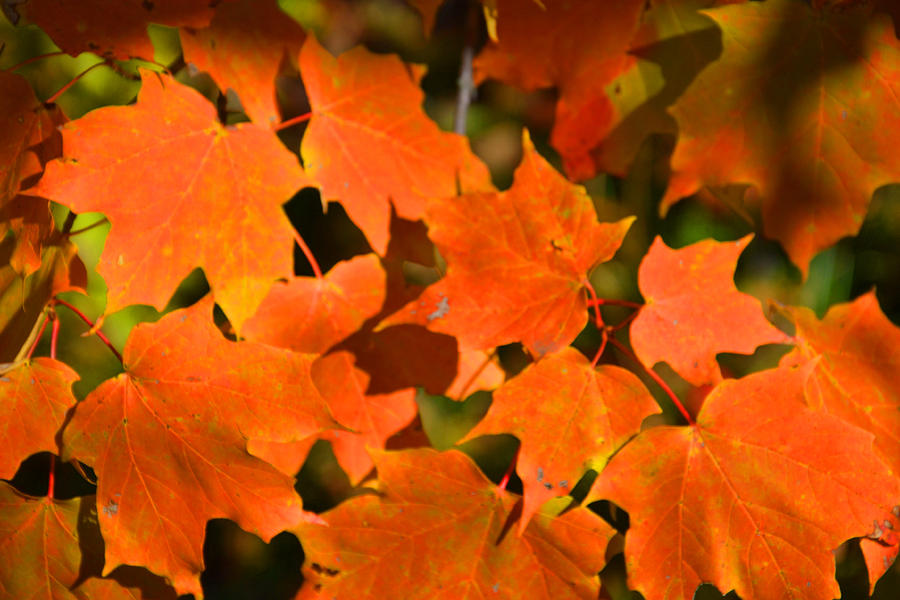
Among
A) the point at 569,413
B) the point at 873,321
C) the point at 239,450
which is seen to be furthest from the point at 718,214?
the point at 239,450

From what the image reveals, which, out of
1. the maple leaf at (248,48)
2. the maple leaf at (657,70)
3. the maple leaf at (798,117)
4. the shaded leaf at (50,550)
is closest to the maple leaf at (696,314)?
the maple leaf at (798,117)

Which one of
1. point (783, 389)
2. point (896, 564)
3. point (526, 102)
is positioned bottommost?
point (896, 564)

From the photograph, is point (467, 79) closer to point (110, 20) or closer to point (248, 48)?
point (248, 48)

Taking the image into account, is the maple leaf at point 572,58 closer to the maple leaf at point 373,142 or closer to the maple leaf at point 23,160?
the maple leaf at point 373,142

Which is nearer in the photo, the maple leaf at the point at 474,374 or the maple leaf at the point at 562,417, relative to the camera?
the maple leaf at the point at 562,417

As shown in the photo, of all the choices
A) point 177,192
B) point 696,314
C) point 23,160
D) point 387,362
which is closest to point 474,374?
point 387,362

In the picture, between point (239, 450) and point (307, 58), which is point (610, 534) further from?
point (307, 58)
